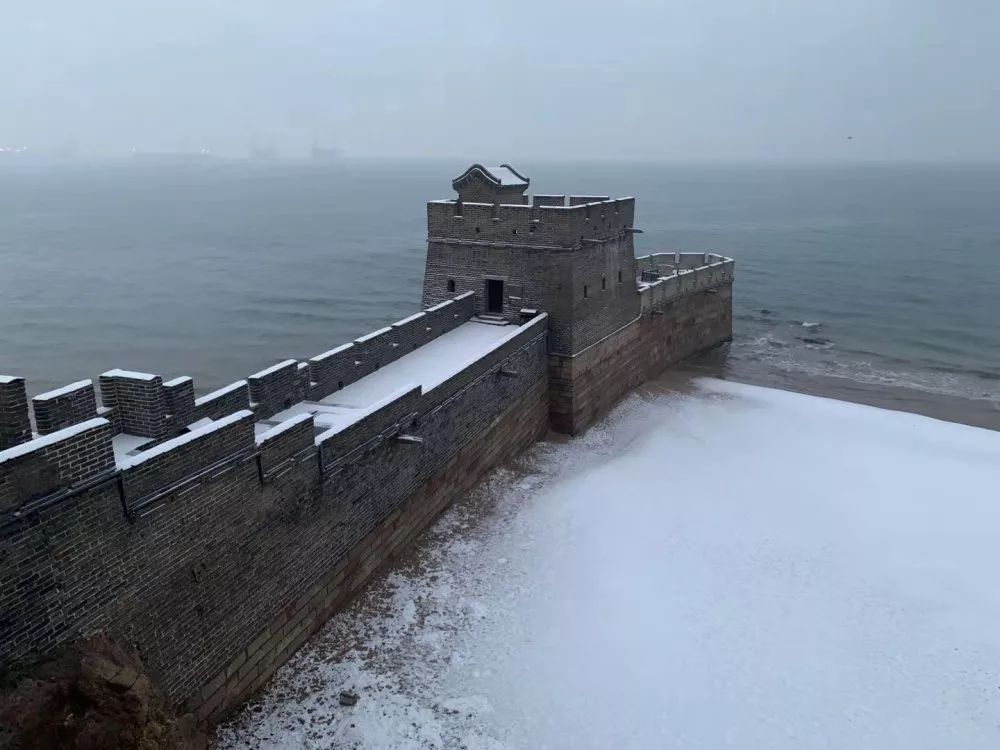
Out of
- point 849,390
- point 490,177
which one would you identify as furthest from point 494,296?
point 849,390

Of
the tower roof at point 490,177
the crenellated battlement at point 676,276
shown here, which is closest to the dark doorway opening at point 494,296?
the tower roof at point 490,177

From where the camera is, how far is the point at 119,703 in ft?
27.0

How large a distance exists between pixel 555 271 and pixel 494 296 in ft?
7.53

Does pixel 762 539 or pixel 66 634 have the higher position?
pixel 66 634

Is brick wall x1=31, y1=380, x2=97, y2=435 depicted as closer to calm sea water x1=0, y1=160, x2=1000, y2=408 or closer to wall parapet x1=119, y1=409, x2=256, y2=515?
wall parapet x1=119, y1=409, x2=256, y2=515

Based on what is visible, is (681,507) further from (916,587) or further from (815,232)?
(815,232)

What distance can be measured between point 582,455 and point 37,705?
15.2 metres

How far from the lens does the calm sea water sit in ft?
118

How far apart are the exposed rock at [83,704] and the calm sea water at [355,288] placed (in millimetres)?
24698

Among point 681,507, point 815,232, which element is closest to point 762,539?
point 681,507

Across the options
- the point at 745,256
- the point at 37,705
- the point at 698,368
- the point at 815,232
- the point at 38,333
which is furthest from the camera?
the point at 815,232

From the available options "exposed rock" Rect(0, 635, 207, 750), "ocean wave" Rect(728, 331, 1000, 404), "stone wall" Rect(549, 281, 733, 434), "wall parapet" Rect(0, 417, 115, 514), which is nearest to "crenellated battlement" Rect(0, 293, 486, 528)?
"wall parapet" Rect(0, 417, 115, 514)

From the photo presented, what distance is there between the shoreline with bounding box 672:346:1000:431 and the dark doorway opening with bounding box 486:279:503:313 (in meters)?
8.61

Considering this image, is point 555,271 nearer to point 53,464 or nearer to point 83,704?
point 53,464
